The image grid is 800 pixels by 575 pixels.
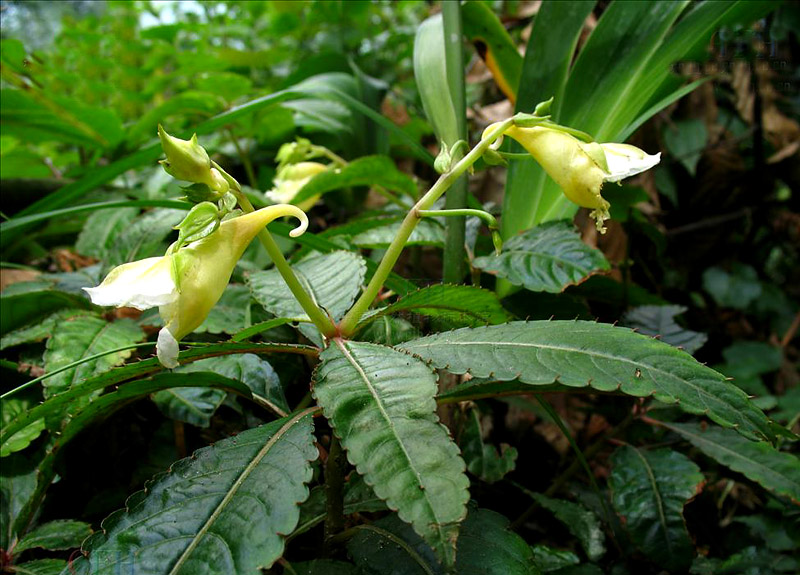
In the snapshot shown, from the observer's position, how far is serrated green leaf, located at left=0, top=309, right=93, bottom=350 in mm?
831

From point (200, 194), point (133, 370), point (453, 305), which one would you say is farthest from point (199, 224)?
point (453, 305)

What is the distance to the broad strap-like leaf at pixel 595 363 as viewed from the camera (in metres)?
0.50

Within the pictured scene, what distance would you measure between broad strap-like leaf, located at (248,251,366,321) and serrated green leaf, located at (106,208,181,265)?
31 cm

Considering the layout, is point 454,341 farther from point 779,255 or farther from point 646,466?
point 779,255

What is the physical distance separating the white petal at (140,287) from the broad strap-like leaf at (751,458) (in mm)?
811

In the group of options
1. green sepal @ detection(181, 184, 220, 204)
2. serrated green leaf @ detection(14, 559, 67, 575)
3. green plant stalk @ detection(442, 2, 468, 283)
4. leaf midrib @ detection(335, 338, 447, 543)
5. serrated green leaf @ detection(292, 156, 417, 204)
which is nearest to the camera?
leaf midrib @ detection(335, 338, 447, 543)

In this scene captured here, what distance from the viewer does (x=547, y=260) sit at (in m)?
0.86

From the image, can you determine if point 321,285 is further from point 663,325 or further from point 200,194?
point 663,325

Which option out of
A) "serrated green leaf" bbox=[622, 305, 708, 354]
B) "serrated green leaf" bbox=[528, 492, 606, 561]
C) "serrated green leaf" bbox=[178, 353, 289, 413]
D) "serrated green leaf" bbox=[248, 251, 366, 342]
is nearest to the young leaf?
"serrated green leaf" bbox=[248, 251, 366, 342]

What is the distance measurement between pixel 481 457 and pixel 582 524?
17 cm

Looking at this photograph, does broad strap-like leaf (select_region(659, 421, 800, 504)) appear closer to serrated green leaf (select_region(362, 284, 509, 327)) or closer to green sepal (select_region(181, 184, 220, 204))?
serrated green leaf (select_region(362, 284, 509, 327))

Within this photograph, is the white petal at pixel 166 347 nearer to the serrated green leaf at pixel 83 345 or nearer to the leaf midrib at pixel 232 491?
the leaf midrib at pixel 232 491

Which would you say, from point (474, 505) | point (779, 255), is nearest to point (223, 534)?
point (474, 505)

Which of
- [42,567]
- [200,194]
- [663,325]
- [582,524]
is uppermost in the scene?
[200,194]
